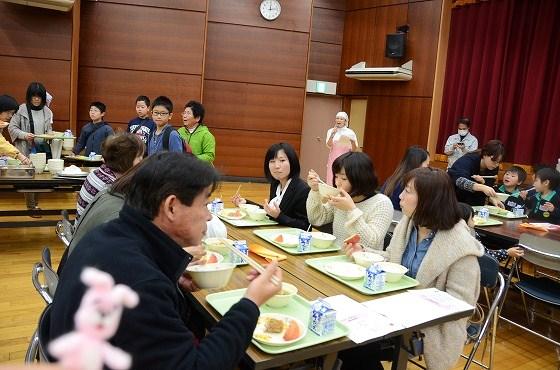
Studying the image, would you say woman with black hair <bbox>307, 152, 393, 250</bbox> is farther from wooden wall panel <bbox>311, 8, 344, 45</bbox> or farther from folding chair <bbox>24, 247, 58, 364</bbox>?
wooden wall panel <bbox>311, 8, 344, 45</bbox>

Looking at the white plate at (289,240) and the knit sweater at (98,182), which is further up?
the knit sweater at (98,182)

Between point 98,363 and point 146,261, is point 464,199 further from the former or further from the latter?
point 98,363

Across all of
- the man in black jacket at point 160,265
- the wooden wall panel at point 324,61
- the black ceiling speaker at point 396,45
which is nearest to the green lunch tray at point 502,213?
the man in black jacket at point 160,265

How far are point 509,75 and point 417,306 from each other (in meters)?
5.99

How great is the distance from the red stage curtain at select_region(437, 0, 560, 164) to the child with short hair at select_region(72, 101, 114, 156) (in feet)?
17.4

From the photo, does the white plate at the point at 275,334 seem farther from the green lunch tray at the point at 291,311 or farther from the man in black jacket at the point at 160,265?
the man in black jacket at the point at 160,265

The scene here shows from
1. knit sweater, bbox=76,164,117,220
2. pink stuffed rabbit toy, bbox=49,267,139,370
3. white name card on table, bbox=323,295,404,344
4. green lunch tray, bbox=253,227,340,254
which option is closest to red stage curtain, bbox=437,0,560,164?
green lunch tray, bbox=253,227,340,254

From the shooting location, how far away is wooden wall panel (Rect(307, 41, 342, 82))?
345 inches

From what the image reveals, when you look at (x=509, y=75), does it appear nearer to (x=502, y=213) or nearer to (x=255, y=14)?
(x=502, y=213)

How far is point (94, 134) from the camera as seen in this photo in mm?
5301

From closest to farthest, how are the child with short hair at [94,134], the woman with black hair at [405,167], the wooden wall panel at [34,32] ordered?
the woman with black hair at [405,167]
the child with short hair at [94,134]
the wooden wall panel at [34,32]

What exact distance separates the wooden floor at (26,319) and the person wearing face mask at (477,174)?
4.07 ft

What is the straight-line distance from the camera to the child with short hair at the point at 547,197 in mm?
3807

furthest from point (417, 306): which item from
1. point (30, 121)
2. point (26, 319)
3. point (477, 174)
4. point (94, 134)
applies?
point (30, 121)
